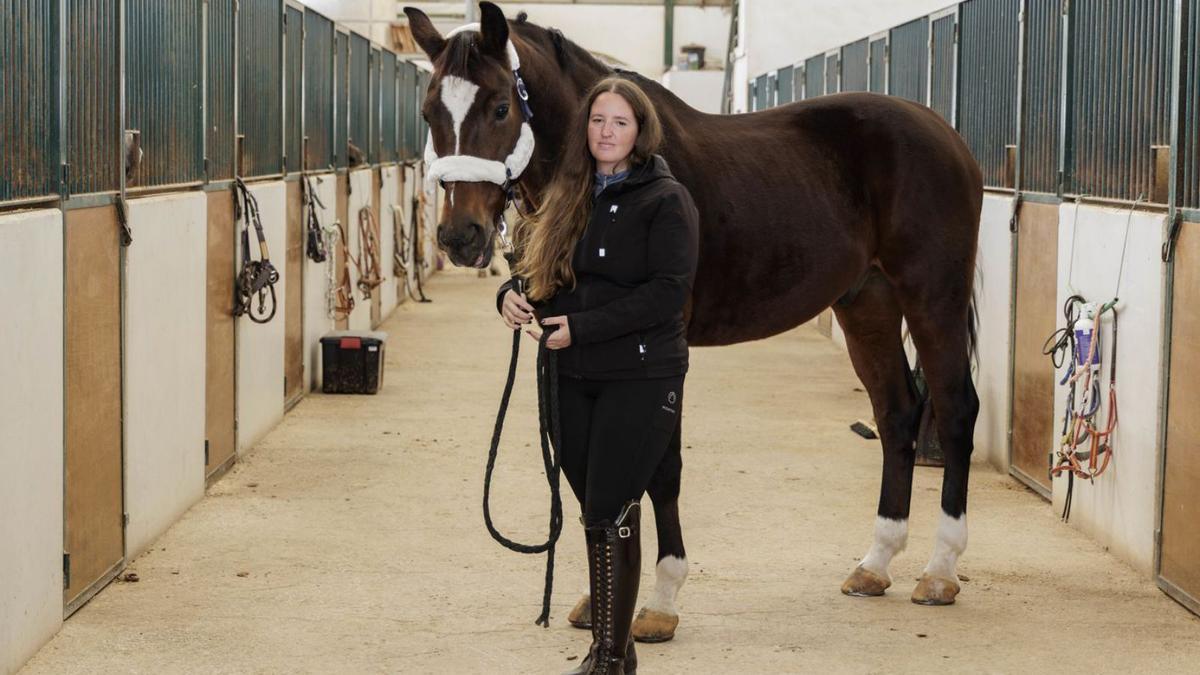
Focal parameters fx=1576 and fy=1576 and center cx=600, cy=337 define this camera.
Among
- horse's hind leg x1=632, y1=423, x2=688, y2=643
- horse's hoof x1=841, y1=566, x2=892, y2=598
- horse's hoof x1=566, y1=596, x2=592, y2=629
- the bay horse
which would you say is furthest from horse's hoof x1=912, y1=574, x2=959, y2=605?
horse's hoof x1=566, y1=596, x2=592, y2=629

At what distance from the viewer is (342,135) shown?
1111 centimetres

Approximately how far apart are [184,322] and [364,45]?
7198 millimetres

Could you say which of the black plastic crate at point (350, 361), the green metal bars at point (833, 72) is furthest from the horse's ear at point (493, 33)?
the green metal bars at point (833, 72)

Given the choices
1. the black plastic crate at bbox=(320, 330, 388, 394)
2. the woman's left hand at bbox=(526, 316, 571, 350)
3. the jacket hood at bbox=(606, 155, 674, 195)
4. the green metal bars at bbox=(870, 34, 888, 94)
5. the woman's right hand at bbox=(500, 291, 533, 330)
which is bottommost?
the black plastic crate at bbox=(320, 330, 388, 394)

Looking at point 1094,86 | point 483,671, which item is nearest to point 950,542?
point 483,671

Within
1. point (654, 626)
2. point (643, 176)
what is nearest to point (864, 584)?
point (654, 626)

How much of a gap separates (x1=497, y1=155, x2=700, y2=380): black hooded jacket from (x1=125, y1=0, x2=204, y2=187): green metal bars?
94.8 inches

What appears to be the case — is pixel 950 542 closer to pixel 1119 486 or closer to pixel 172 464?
pixel 1119 486

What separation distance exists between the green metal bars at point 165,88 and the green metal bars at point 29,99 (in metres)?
0.92

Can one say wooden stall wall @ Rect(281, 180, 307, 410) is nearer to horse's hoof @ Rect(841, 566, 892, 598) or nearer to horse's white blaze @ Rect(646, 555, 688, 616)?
horse's hoof @ Rect(841, 566, 892, 598)

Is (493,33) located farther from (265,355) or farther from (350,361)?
(350,361)

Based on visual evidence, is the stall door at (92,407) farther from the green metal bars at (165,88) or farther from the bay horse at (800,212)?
the bay horse at (800,212)

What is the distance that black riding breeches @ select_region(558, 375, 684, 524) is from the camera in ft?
12.1

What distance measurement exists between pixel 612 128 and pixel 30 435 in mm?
1726
